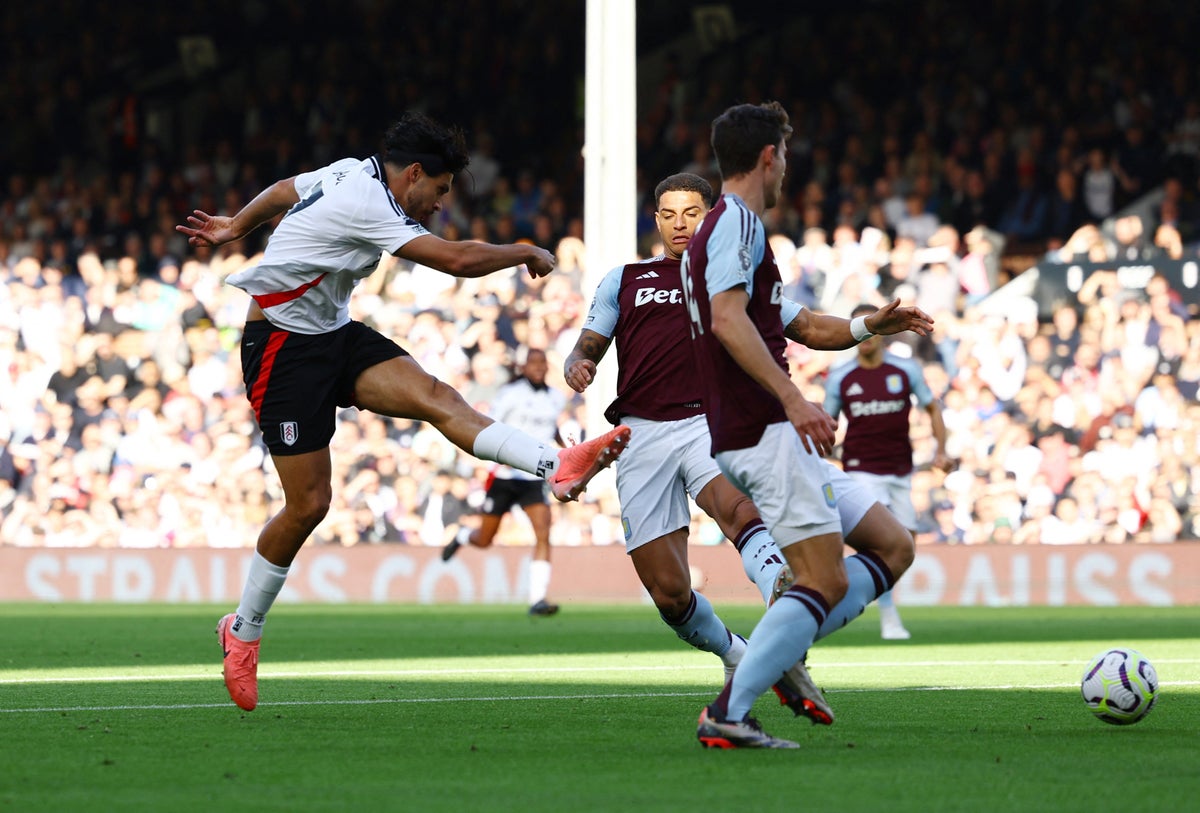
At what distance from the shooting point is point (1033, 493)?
61.4 feet

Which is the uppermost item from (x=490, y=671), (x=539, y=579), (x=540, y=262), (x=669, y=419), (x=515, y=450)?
(x=540, y=262)

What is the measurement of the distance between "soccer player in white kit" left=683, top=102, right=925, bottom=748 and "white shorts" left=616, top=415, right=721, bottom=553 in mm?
1523

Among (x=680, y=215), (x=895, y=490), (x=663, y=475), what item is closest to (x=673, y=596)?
(x=663, y=475)

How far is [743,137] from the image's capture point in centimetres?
629

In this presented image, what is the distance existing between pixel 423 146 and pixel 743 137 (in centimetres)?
188

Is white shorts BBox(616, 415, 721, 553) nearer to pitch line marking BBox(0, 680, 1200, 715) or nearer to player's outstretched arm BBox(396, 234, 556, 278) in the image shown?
pitch line marking BBox(0, 680, 1200, 715)

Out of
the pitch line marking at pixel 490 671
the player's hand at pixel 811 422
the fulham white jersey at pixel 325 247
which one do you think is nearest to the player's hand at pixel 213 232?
the fulham white jersey at pixel 325 247

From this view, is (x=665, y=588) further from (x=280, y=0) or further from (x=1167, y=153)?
(x=280, y=0)

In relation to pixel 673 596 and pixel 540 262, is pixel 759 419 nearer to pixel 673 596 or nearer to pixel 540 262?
pixel 540 262

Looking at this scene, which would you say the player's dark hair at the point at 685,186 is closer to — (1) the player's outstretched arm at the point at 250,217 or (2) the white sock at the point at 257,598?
(1) the player's outstretched arm at the point at 250,217

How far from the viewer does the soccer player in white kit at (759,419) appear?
602 cm

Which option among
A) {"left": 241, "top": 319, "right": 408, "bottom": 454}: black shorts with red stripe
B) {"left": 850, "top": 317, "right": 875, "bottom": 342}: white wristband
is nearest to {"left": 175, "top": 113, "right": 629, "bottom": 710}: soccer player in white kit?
{"left": 241, "top": 319, "right": 408, "bottom": 454}: black shorts with red stripe

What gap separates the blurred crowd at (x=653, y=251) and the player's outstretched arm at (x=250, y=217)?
11460mm

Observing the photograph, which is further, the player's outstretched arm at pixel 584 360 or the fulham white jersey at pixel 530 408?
the fulham white jersey at pixel 530 408
